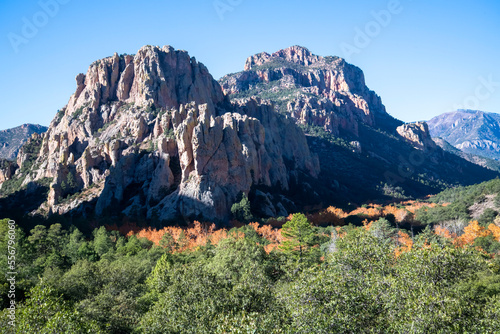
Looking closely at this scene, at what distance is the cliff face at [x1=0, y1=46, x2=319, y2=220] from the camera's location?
87.4 metres

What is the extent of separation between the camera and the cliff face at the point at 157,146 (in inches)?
3440

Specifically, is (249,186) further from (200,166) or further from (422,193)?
(422,193)

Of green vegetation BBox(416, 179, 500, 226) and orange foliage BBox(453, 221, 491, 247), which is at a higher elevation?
green vegetation BBox(416, 179, 500, 226)

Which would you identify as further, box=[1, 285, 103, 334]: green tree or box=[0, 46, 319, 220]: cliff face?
box=[0, 46, 319, 220]: cliff face

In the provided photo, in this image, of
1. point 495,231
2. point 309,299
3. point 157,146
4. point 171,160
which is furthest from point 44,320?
point 157,146

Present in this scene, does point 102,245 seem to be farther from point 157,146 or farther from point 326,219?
point 326,219

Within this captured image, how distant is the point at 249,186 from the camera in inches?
3627

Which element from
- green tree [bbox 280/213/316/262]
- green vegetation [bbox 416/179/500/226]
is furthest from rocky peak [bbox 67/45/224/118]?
green tree [bbox 280/213/316/262]

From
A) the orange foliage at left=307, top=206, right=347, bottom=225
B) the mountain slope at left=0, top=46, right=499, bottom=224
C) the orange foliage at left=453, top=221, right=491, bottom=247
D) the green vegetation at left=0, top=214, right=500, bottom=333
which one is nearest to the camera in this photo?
the green vegetation at left=0, top=214, right=500, bottom=333

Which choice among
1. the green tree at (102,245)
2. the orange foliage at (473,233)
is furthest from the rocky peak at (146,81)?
the orange foliage at (473,233)

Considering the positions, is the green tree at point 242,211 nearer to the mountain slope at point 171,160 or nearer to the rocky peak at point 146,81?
the mountain slope at point 171,160

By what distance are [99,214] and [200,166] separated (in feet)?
87.6

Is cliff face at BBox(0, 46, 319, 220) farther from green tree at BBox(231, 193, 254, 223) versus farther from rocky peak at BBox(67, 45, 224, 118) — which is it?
green tree at BBox(231, 193, 254, 223)

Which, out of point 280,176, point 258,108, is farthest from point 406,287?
point 258,108
